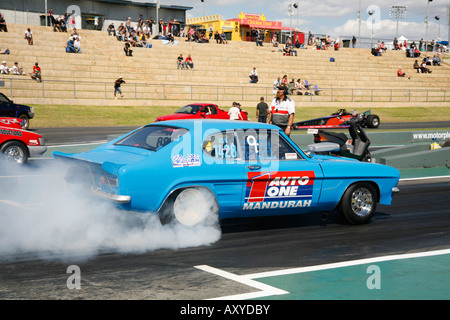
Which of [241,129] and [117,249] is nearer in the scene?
[117,249]

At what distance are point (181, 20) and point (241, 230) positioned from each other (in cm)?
4931

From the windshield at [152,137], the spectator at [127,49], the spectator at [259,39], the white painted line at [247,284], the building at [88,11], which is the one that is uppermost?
the building at [88,11]

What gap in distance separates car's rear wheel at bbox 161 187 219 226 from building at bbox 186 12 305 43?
49.1 m

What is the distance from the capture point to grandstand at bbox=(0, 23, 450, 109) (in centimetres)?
3381

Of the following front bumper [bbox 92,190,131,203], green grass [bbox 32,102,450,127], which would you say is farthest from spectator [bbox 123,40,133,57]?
front bumper [bbox 92,190,131,203]

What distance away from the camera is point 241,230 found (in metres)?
7.27

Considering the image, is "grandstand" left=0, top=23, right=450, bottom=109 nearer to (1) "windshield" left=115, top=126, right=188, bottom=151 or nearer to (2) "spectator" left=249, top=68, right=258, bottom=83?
(2) "spectator" left=249, top=68, right=258, bottom=83

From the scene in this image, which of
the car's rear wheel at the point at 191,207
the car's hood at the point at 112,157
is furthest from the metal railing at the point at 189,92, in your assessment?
the car's rear wheel at the point at 191,207

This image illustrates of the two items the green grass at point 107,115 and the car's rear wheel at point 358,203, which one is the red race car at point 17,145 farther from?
the green grass at point 107,115

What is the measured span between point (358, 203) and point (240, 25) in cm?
5403

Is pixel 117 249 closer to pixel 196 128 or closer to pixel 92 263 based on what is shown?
pixel 92 263

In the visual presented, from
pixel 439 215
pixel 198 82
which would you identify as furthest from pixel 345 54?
pixel 439 215

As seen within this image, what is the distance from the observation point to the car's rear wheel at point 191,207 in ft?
21.0

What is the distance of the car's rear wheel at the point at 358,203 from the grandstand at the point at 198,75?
26.7 metres
